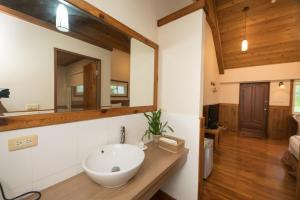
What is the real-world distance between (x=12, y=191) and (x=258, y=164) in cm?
372

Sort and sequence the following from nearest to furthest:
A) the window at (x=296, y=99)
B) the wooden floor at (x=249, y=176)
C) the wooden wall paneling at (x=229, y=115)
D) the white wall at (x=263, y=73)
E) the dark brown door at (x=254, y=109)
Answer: the wooden floor at (x=249, y=176)
the white wall at (x=263, y=73)
the window at (x=296, y=99)
the dark brown door at (x=254, y=109)
the wooden wall paneling at (x=229, y=115)

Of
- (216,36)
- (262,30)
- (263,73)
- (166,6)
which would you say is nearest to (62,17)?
(166,6)

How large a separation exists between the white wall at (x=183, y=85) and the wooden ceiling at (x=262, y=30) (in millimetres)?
2502

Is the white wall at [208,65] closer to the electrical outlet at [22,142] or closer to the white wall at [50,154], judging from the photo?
the white wall at [50,154]

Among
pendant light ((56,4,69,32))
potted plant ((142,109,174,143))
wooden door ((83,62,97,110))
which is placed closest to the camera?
pendant light ((56,4,69,32))

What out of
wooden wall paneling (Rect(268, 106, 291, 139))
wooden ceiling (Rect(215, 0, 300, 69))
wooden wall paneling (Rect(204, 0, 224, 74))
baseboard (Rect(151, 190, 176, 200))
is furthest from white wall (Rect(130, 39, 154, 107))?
wooden wall paneling (Rect(268, 106, 291, 139))

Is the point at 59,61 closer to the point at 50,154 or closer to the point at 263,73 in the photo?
the point at 50,154

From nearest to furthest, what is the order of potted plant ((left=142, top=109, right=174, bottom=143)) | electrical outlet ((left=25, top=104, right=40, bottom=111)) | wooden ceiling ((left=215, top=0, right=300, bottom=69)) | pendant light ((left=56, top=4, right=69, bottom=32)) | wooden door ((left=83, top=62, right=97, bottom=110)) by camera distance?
electrical outlet ((left=25, top=104, right=40, bottom=111)) → pendant light ((left=56, top=4, right=69, bottom=32)) → wooden door ((left=83, top=62, right=97, bottom=110)) → potted plant ((left=142, top=109, right=174, bottom=143)) → wooden ceiling ((left=215, top=0, right=300, bottom=69))

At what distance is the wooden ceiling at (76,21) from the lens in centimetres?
87

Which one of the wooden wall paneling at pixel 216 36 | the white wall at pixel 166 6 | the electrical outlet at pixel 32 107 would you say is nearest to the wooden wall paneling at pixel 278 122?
the wooden wall paneling at pixel 216 36

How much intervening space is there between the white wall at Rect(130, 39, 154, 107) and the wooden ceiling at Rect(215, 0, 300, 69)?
2.89m

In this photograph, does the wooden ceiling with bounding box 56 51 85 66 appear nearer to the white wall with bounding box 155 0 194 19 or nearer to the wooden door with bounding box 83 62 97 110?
the wooden door with bounding box 83 62 97 110

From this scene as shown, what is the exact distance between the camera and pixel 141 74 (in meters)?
1.82

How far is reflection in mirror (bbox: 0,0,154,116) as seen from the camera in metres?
0.85
